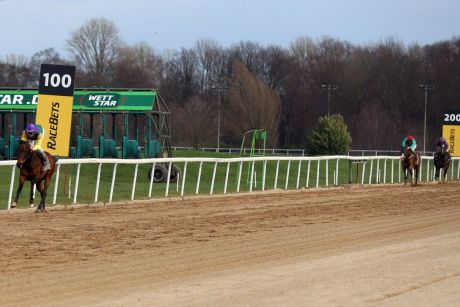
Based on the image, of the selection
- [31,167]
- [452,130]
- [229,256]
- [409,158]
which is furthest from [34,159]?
[452,130]

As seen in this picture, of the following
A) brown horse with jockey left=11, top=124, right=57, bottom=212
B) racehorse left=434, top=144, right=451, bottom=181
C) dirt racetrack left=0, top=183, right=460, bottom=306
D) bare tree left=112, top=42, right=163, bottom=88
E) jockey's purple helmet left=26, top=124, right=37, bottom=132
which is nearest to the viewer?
dirt racetrack left=0, top=183, right=460, bottom=306

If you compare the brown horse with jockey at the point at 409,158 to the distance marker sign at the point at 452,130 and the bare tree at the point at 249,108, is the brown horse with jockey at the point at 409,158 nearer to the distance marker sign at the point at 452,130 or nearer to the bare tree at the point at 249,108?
the distance marker sign at the point at 452,130

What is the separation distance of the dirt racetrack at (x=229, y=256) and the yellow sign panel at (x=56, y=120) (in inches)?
69.9

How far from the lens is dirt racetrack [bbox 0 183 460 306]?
761 centimetres

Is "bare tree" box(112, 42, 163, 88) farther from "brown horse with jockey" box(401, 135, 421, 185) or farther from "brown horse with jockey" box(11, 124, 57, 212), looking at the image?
"brown horse with jockey" box(11, 124, 57, 212)

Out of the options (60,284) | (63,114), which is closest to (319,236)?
(60,284)

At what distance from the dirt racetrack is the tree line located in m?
54.1

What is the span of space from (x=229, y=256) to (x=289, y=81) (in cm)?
7589

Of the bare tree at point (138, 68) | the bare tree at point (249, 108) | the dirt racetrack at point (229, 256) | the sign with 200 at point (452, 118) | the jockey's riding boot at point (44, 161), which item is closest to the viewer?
the dirt racetrack at point (229, 256)

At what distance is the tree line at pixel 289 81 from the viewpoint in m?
73.9

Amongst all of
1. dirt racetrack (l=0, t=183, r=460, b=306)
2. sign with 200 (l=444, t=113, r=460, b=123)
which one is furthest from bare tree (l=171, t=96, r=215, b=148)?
dirt racetrack (l=0, t=183, r=460, b=306)

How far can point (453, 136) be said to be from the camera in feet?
120

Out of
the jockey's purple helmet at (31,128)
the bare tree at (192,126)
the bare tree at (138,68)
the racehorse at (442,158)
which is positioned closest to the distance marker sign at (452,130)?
the racehorse at (442,158)

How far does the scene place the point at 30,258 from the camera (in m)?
9.89
